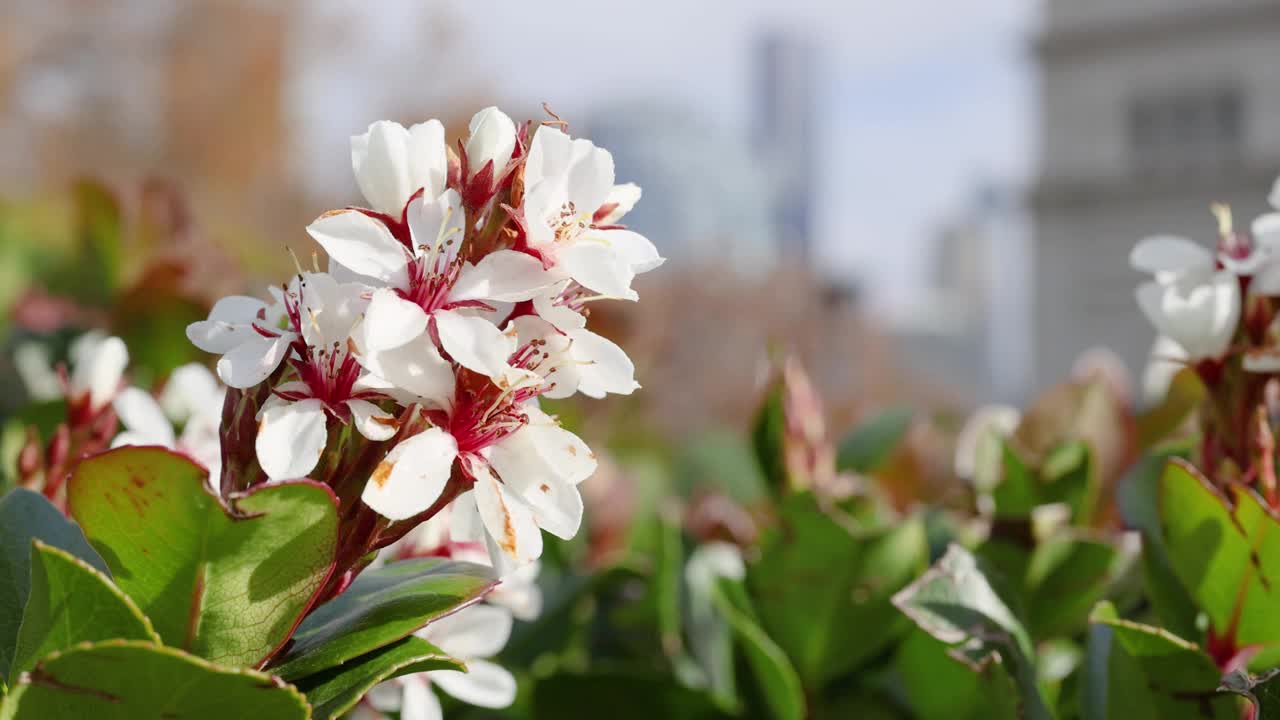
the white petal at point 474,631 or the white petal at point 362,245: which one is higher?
the white petal at point 362,245

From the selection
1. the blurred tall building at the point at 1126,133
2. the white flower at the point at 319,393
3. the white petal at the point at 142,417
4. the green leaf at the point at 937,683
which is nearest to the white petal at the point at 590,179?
the white flower at the point at 319,393

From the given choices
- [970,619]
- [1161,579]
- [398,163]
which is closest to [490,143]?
[398,163]

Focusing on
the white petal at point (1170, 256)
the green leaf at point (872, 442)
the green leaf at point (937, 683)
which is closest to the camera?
the white petal at point (1170, 256)

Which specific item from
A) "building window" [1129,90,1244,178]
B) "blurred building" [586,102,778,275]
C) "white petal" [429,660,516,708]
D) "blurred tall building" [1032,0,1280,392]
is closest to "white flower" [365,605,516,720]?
"white petal" [429,660,516,708]

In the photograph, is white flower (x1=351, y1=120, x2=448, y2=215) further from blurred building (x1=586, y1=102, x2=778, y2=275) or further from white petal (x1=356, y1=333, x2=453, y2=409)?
blurred building (x1=586, y1=102, x2=778, y2=275)

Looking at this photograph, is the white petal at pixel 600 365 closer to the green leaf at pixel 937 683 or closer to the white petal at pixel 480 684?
the white petal at pixel 480 684

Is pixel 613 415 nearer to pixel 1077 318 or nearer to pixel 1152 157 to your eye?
pixel 1077 318

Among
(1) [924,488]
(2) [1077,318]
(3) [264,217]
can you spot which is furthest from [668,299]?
(2) [1077,318]
